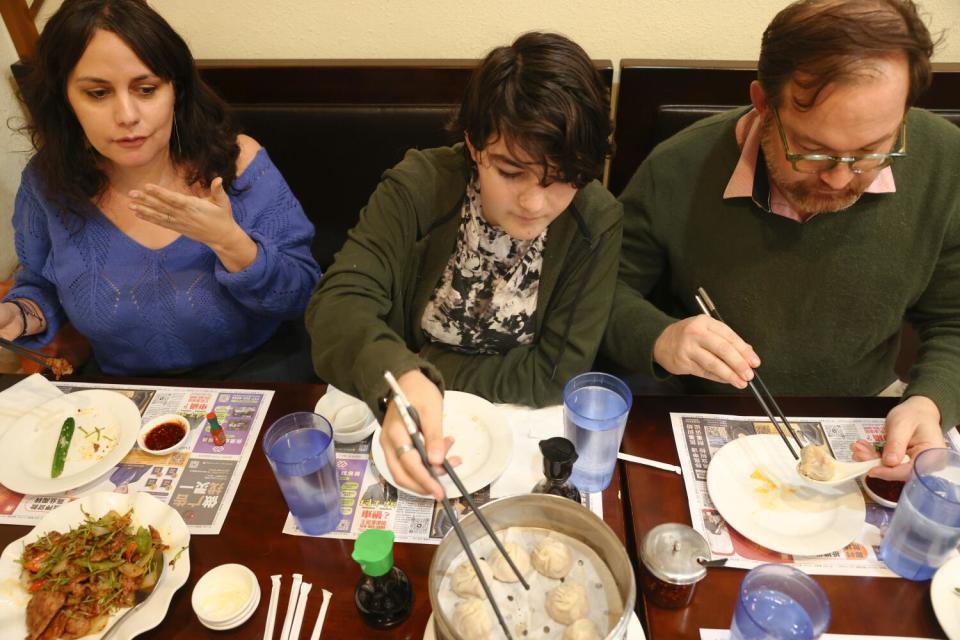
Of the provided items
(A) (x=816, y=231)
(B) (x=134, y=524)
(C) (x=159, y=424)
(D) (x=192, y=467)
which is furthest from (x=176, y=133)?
(A) (x=816, y=231)

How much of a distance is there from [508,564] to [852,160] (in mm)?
1045

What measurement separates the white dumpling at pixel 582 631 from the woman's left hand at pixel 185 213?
1248 millimetres

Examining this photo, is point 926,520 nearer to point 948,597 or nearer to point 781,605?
point 948,597

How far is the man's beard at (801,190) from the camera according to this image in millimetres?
1428

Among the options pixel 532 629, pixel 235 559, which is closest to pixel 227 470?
pixel 235 559

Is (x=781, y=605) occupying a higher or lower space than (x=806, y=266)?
lower

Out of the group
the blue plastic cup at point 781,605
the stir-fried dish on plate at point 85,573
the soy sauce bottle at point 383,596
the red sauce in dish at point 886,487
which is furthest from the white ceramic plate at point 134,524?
the red sauce in dish at point 886,487

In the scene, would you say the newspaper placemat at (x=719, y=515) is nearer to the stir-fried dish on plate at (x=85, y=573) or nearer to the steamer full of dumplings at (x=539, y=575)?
the steamer full of dumplings at (x=539, y=575)

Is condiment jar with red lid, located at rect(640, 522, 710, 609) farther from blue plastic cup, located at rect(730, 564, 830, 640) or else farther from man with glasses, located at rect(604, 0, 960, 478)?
man with glasses, located at rect(604, 0, 960, 478)

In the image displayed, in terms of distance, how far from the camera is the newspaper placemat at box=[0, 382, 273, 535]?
1.27m

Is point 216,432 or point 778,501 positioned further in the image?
point 216,432

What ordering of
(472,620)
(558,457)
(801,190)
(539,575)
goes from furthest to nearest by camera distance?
(801,190) → (558,457) → (539,575) → (472,620)

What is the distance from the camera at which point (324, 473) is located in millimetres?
1160

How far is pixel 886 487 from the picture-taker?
4.01 feet
